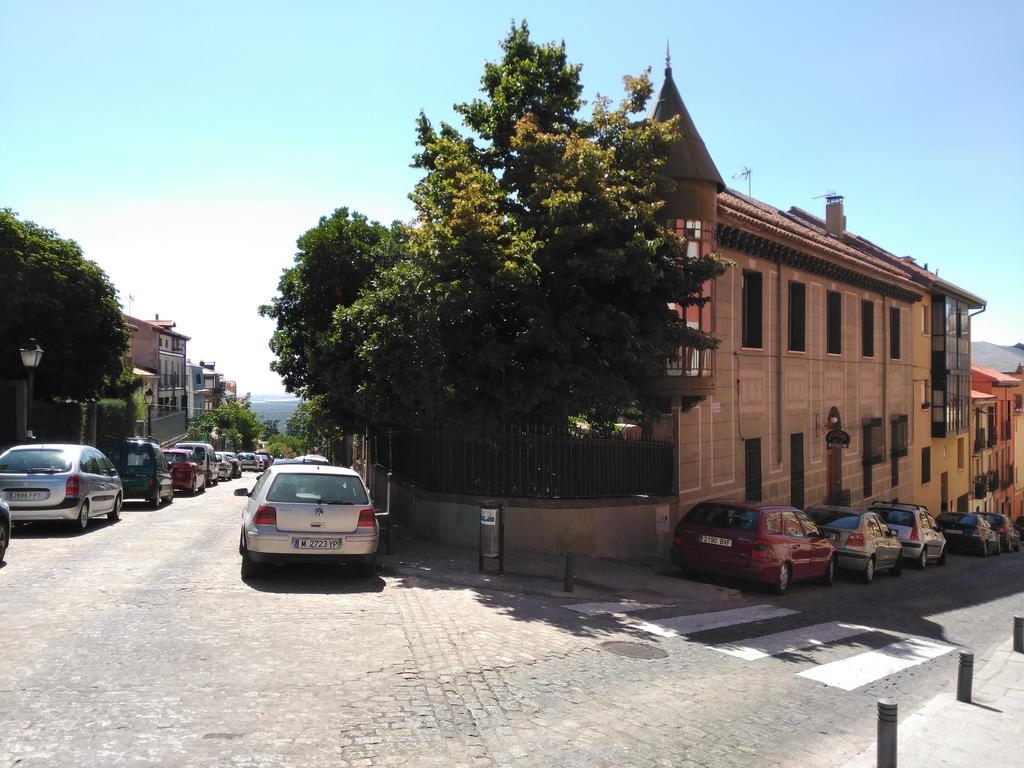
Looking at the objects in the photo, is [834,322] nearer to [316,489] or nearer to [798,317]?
[798,317]

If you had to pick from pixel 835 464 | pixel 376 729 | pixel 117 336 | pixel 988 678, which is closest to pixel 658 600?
pixel 988 678

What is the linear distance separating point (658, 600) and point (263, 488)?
5690 mm

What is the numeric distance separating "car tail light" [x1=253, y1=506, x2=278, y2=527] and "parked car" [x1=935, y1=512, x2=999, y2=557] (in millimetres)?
22109

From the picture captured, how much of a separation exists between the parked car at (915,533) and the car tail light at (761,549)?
844 cm


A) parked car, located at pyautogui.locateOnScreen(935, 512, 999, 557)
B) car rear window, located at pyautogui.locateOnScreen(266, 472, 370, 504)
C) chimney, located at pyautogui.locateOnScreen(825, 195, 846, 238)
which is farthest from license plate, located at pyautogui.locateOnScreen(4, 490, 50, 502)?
chimney, located at pyautogui.locateOnScreen(825, 195, 846, 238)

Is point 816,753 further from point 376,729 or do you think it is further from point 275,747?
point 275,747

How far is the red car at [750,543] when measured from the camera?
489 inches

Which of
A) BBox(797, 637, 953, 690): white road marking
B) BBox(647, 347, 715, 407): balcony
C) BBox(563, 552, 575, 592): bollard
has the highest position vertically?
BBox(647, 347, 715, 407): balcony

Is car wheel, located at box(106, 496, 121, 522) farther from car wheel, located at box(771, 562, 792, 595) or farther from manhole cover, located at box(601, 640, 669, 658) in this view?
car wheel, located at box(771, 562, 792, 595)

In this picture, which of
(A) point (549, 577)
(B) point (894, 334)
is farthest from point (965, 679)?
(B) point (894, 334)

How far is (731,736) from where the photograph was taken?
5977mm

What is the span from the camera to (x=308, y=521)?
10.0 m

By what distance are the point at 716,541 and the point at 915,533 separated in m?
9.61

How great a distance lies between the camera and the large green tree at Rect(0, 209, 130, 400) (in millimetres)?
23859
